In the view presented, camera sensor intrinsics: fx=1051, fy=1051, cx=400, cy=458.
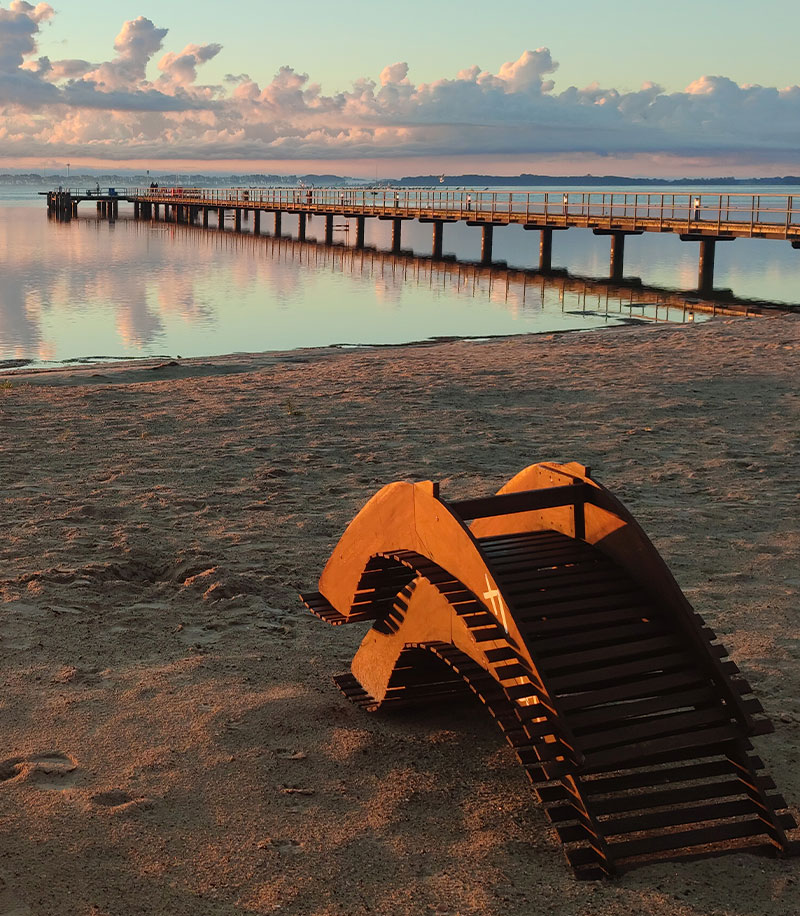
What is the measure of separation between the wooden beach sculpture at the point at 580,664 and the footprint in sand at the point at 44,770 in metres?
1.23

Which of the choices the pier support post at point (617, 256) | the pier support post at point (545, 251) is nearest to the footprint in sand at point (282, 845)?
the pier support post at point (617, 256)

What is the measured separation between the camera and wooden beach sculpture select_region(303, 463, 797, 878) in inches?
139

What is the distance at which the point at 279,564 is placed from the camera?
6508mm

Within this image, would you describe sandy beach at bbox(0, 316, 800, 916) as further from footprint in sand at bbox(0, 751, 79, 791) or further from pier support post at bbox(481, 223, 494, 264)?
pier support post at bbox(481, 223, 494, 264)

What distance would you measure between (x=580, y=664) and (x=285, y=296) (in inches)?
1301

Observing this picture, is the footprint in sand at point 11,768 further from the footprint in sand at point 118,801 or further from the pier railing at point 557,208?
the pier railing at point 557,208

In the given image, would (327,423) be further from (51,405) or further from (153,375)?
(153,375)

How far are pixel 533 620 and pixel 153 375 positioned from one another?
14.1m

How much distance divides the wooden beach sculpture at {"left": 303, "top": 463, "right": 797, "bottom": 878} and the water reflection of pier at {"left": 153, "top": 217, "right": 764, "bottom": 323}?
23.1m

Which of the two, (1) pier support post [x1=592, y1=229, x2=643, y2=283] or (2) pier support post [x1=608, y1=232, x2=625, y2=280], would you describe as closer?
(1) pier support post [x1=592, y1=229, x2=643, y2=283]

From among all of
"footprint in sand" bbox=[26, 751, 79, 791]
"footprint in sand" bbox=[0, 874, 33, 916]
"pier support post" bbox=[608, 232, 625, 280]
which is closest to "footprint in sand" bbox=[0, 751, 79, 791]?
"footprint in sand" bbox=[26, 751, 79, 791]

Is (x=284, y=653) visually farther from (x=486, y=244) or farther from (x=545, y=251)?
(x=486, y=244)

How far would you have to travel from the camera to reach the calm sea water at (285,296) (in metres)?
26.3

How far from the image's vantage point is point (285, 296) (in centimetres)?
3584
